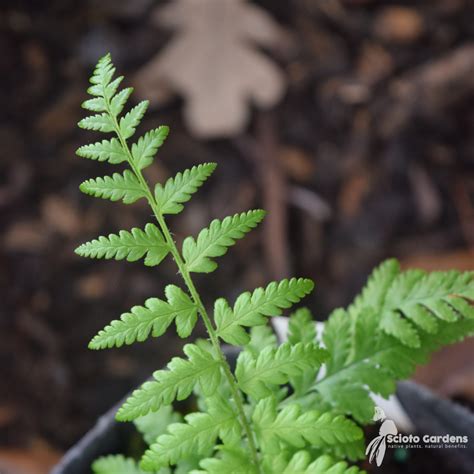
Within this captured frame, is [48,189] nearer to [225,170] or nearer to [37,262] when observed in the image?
[37,262]

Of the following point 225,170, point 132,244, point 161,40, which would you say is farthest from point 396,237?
point 132,244

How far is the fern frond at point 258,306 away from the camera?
65cm

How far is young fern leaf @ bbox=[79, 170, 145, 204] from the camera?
656mm

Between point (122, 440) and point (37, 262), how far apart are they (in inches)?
44.7

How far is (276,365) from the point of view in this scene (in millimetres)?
676

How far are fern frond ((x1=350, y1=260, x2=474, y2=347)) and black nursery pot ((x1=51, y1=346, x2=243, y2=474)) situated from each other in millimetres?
242

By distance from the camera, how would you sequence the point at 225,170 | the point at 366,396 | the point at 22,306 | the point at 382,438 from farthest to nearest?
1. the point at 225,170
2. the point at 22,306
3. the point at 382,438
4. the point at 366,396

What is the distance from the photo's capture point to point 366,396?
787 mm

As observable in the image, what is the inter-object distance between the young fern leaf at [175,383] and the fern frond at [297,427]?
6cm

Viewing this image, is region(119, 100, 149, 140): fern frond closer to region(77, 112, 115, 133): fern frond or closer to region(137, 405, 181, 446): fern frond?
region(77, 112, 115, 133): fern frond

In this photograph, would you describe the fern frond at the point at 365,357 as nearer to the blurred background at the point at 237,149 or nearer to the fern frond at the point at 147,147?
the fern frond at the point at 147,147

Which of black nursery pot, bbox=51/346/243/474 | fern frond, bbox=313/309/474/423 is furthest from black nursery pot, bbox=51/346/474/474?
fern frond, bbox=313/309/474/423

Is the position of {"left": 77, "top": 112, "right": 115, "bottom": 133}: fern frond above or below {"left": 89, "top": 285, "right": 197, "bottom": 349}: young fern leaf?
above

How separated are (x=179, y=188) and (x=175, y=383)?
177 millimetres
